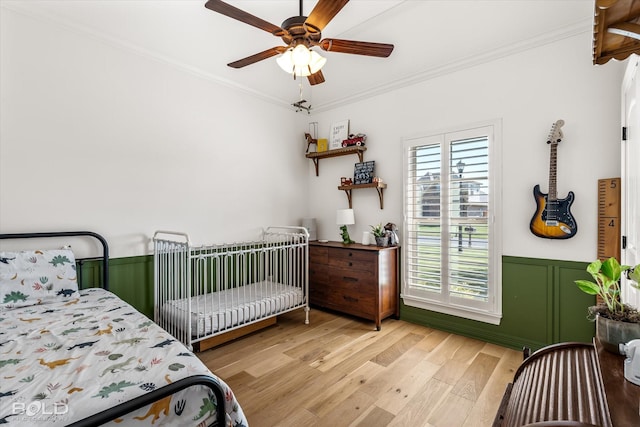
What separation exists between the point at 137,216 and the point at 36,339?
4.68ft

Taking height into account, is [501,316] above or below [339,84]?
below

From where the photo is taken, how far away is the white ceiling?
2398 millimetres

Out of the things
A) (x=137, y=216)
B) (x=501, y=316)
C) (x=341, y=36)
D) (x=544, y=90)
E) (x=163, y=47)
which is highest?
(x=341, y=36)

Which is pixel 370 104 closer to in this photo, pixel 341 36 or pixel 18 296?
pixel 341 36

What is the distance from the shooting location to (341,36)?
327 centimetres

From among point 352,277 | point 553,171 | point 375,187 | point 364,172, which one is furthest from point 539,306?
point 364,172

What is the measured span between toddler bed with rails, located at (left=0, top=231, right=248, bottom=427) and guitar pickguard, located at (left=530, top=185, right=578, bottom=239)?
2.57m

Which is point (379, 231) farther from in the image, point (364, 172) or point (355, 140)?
point (355, 140)

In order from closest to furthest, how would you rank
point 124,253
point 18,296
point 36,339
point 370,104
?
point 36,339 → point 18,296 → point 124,253 → point 370,104

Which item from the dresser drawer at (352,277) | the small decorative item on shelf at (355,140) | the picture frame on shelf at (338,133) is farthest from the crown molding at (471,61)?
the dresser drawer at (352,277)

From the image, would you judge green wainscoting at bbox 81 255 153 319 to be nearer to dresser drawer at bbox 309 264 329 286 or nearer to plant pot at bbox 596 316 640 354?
dresser drawer at bbox 309 264 329 286

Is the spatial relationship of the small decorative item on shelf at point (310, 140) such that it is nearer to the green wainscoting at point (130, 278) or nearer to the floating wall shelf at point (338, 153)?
the floating wall shelf at point (338, 153)

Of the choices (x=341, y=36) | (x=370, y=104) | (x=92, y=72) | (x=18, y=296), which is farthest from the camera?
(x=370, y=104)

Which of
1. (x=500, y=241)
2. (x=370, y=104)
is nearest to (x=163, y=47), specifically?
(x=370, y=104)
